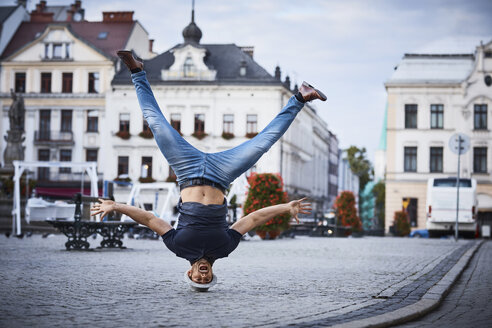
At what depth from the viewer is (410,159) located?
57.2m

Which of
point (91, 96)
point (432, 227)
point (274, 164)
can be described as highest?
point (91, 96)

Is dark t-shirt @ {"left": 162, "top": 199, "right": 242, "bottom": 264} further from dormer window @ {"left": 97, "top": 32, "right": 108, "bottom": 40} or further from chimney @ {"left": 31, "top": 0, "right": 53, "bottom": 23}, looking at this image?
chimney @ {"left": 31, "top": 0, "right": 53, "bottom": 23}

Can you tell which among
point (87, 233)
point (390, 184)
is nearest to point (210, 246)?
point (87, 233)

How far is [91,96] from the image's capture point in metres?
60.6

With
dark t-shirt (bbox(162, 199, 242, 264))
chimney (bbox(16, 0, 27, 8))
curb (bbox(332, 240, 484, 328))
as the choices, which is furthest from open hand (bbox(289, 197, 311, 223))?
chimney (bbox(16, 0, 27, 8))

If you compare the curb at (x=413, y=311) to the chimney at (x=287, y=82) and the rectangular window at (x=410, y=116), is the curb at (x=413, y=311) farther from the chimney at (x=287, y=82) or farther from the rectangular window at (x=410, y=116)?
the chimney at (x=287, y=82)

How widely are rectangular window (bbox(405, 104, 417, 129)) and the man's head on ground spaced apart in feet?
167

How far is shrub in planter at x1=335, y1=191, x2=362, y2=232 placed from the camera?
145ft

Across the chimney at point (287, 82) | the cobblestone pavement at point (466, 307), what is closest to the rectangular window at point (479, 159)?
the chimney at point (287, 82)

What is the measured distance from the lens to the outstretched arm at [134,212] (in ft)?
23.7

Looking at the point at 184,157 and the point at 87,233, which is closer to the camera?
the point at 184,157

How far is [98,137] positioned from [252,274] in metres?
51.3

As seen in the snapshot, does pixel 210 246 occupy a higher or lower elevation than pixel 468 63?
lower

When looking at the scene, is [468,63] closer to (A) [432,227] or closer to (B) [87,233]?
(A) [432,227]
